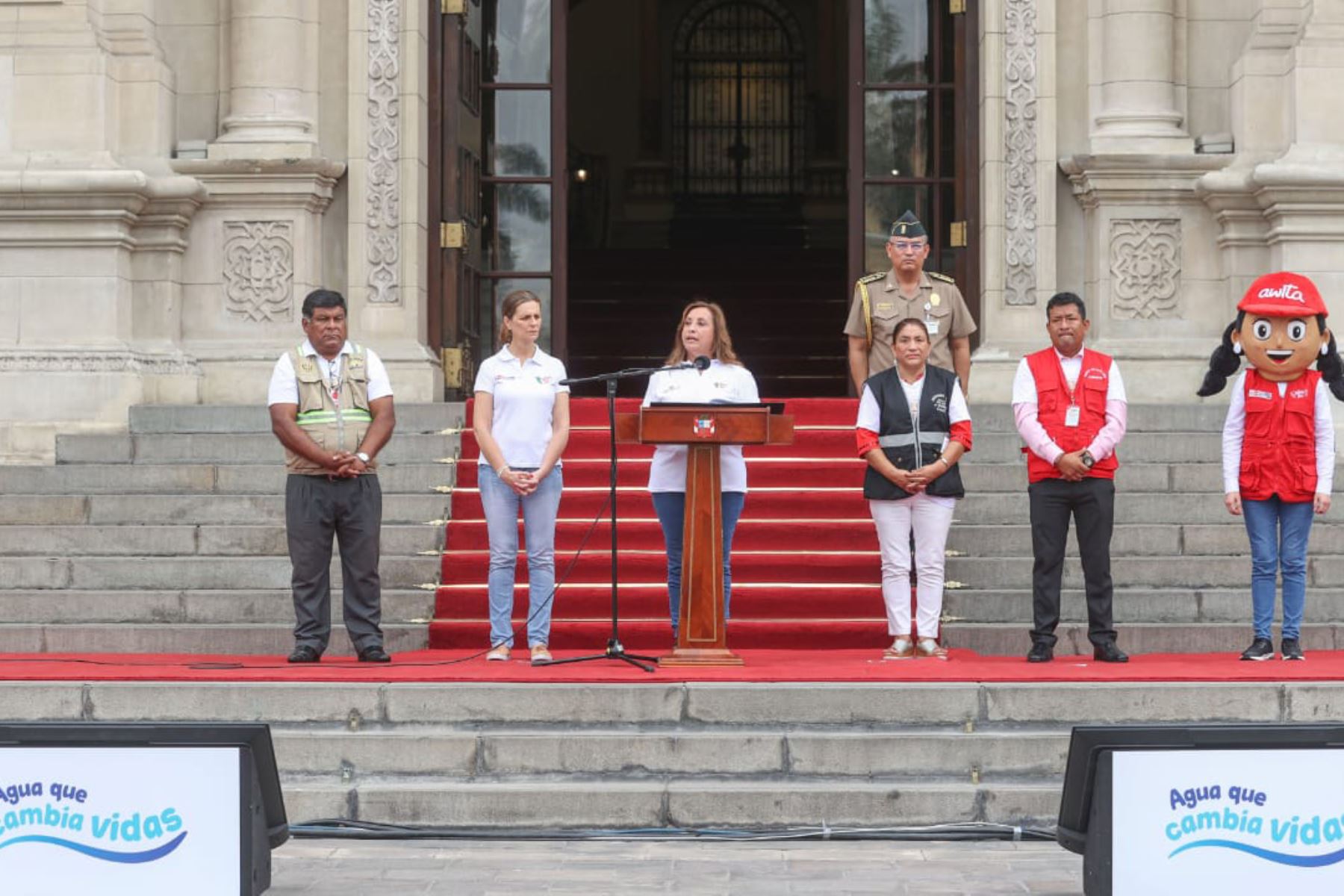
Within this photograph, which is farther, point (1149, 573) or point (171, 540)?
point (171, 540)

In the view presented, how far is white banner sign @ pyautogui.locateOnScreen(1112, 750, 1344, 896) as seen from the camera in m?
6.52

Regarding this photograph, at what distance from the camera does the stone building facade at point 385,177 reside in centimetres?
1415

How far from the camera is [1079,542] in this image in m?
10.8

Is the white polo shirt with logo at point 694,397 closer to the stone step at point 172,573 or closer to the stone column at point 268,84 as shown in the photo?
the stone step at point 172,573

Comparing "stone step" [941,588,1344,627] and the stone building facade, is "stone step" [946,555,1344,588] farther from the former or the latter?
the stone building facade

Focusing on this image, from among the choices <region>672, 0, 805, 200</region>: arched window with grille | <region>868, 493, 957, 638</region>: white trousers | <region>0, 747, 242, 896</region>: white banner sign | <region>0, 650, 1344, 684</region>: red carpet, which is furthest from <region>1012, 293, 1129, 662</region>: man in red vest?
<region>672, 0, 805, 200</region>: arched window with grille

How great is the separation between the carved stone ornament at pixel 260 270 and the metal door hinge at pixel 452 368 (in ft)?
3.83

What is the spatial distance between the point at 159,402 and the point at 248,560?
9.22 ft

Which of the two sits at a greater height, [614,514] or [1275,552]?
[614,514]

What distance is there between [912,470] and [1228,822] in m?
4.20

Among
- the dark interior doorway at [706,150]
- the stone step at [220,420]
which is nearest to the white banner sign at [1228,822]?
the stone step at [220,420]

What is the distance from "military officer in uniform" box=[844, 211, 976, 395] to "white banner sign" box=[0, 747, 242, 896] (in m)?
5.70

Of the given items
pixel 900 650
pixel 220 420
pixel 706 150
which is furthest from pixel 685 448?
pixel 706 150

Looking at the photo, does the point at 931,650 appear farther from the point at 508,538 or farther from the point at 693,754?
the point at 508,538
